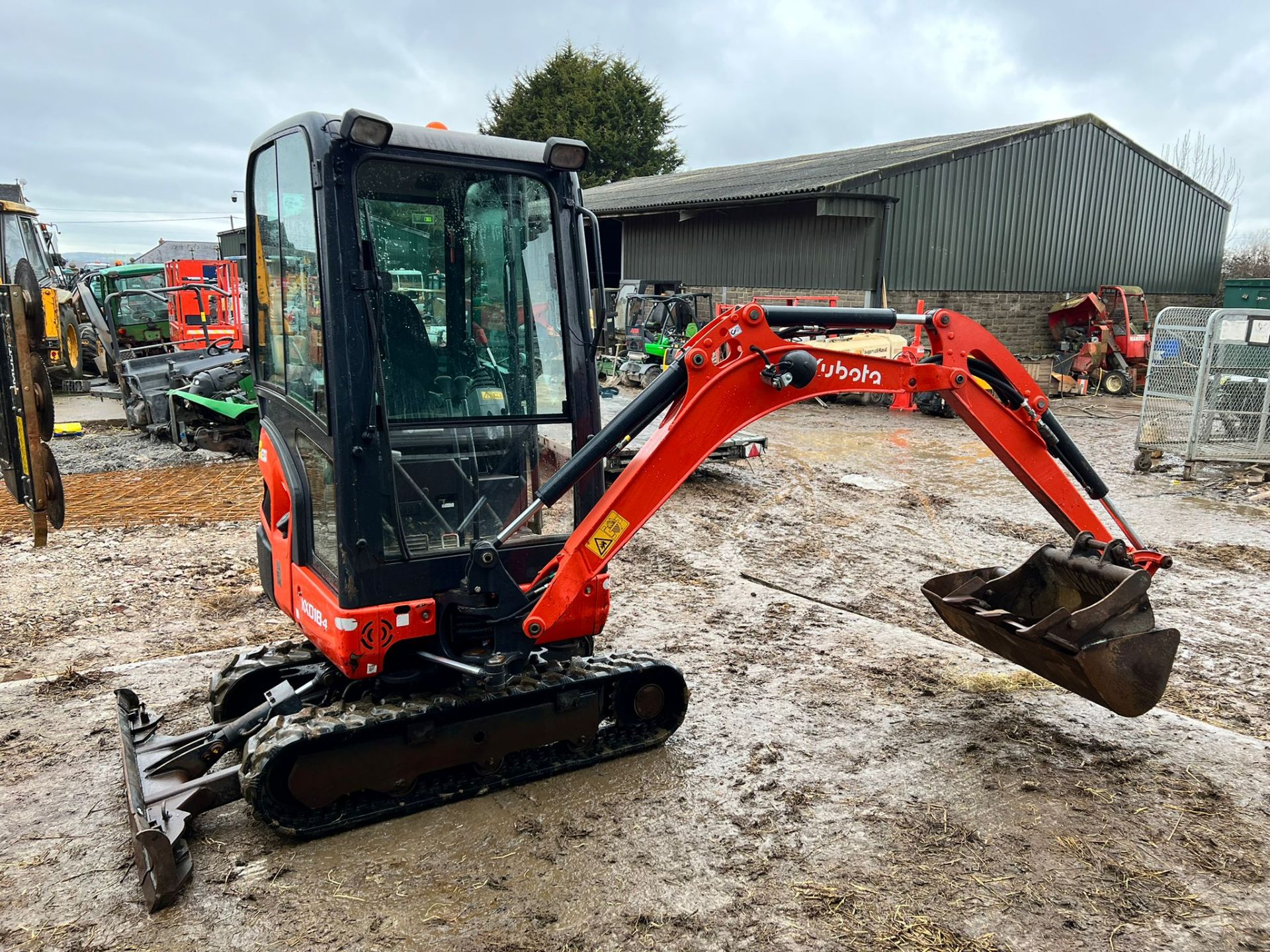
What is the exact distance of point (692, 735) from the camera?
457 cm

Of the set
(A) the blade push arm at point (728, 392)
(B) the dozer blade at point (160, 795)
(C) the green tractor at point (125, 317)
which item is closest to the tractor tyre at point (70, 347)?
(C) the green tractor at point (125, 317)

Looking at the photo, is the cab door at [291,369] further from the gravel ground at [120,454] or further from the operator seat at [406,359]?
the gravel ground at [120,454]

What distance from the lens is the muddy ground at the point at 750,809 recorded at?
319cm

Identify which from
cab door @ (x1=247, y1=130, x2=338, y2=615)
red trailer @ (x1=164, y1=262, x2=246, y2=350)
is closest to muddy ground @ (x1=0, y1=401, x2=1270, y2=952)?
cab door @ (x1=247, y1=130, x2=338, y2=615)

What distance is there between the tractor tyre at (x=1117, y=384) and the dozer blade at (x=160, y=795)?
19.9 m

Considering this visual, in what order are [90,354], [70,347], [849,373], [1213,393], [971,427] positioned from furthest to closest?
[90,354], [70,347], [1213,393], [971,427], [849,373]

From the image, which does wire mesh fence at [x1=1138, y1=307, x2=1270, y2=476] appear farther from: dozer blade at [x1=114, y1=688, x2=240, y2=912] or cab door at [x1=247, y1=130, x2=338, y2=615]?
dozer blade at [x1=114, y1=688, x2=240, y2=912]

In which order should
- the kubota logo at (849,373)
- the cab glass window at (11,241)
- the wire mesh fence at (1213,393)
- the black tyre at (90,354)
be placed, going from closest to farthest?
the kubota logo at (849,373), the wire mesh fence at (1213,393), the cab glass window at (11,241), the black tyre at (90,354)

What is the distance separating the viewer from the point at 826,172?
2153 centimetres

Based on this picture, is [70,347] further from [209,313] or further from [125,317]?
[209,313]

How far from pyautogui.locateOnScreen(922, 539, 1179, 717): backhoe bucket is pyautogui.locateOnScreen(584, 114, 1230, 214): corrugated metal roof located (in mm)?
15041

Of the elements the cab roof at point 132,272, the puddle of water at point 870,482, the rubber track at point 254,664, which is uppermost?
the cab roof at point 132,272

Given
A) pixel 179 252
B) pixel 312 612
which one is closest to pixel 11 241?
pixel 312 612

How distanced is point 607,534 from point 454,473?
677 millimetres
